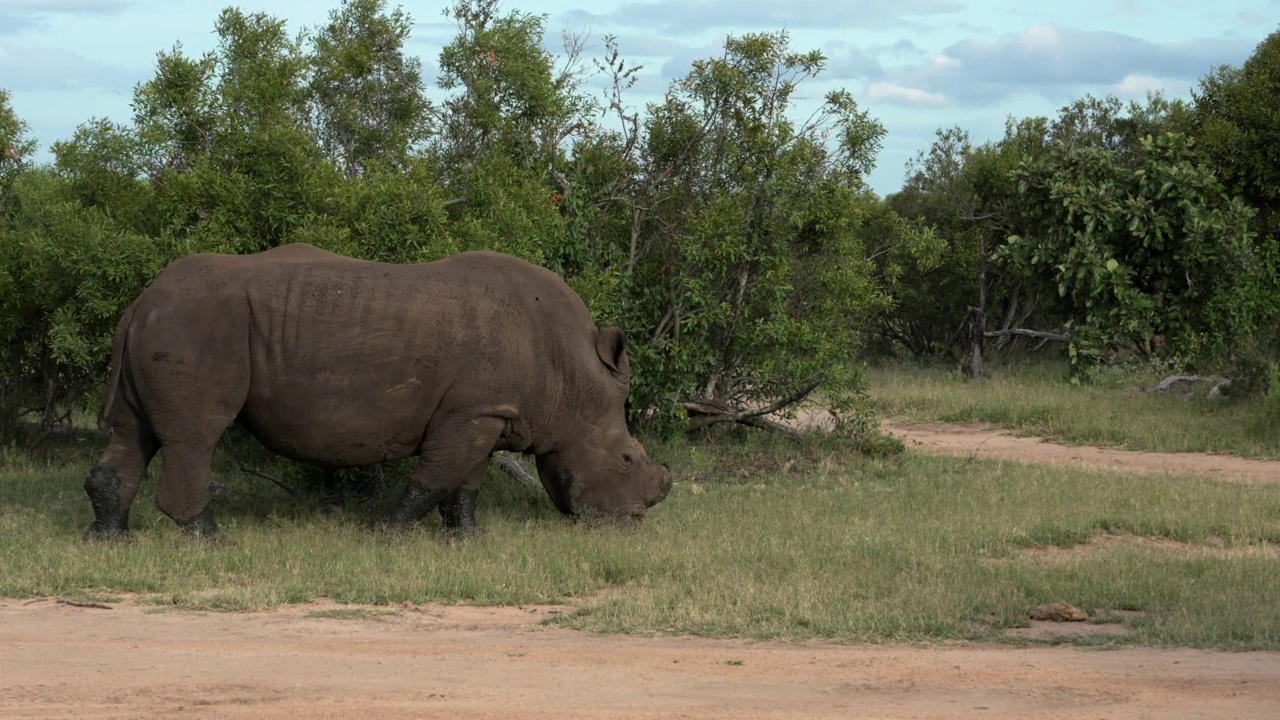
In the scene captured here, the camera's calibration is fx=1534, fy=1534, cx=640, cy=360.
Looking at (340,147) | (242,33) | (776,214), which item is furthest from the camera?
(340,147)

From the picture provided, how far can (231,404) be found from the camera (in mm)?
9570

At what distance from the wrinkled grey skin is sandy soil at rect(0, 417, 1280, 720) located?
1.61 metres

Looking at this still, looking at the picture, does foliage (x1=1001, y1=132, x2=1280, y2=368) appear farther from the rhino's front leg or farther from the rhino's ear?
the rhino's front leg

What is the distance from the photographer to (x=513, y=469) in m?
12.5

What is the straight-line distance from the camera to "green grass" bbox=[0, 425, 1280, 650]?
799cm

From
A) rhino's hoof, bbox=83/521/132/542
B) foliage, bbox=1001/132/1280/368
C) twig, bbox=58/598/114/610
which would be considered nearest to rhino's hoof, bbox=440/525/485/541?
rhino's hoof, bbox=83/521/132/542

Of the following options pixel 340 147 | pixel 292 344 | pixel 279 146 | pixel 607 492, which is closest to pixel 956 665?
pixel 607 492

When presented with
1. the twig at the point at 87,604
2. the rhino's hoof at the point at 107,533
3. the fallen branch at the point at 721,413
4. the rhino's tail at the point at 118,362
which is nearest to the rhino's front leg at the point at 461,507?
the rhino's hoof at the point at 107,533

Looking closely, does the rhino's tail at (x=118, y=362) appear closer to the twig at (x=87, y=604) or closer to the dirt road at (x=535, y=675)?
the twig at (x=87, y=604)

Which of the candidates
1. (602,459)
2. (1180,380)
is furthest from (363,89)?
(1180,380)

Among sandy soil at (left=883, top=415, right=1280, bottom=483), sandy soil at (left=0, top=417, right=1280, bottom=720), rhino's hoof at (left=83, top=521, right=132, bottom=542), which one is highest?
rhino's hoof at (left=83, top=521, right=132, bottom=542)

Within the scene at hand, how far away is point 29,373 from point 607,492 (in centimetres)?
668

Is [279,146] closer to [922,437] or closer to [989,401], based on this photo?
[922,437]

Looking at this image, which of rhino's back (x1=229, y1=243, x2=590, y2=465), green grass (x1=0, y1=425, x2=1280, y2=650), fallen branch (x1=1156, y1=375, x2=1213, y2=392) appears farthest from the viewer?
fallen branch (x1=1156, y1=375, x2=1213, y2=392)
